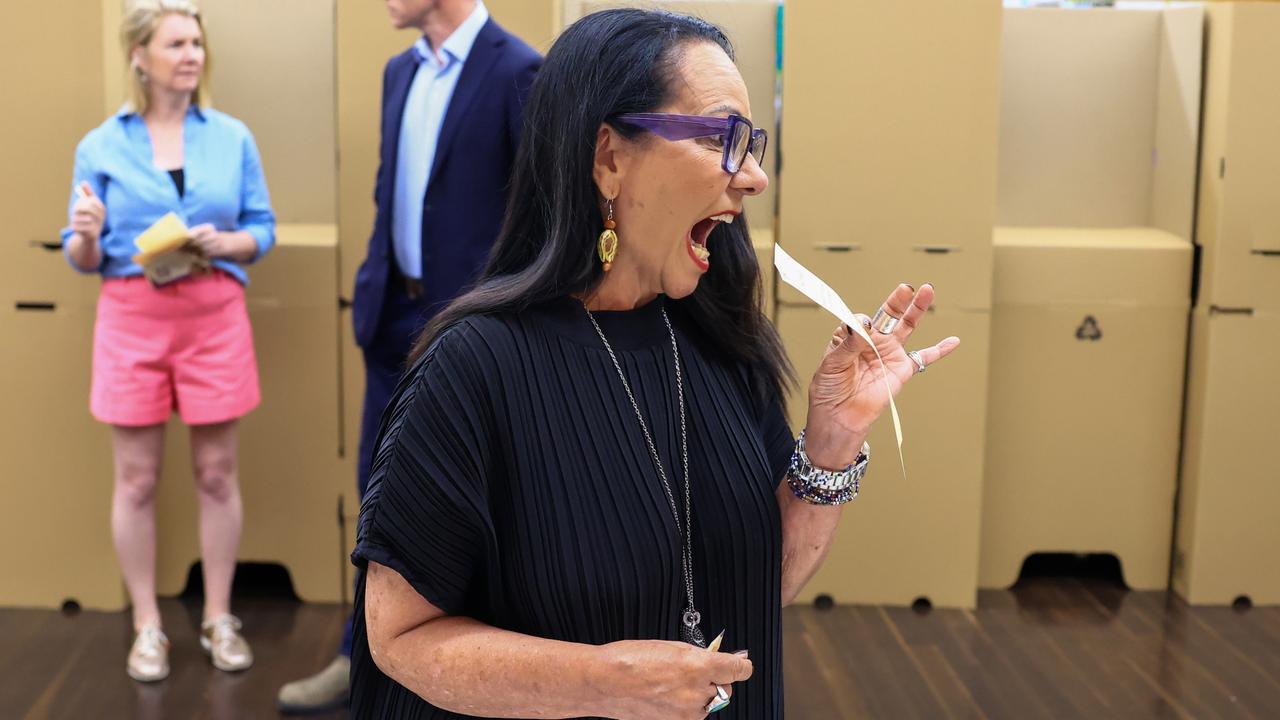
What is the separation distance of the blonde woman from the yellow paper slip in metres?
0.10

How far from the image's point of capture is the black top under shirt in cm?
361

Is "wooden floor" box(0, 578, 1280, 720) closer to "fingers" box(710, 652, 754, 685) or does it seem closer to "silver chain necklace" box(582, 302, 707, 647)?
"silver chain necklace" box(582, 302, 707, 647)

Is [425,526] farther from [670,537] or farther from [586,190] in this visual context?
[586,190]

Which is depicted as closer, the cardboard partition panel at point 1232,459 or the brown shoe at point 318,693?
the brown shoe at point 318,693

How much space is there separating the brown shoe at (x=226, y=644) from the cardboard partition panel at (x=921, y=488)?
163cm

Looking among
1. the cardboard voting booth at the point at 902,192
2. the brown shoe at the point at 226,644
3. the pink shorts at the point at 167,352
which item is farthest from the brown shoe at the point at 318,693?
the cardboard voting booth at the point at 902,192

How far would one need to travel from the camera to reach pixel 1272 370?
13.8 ft

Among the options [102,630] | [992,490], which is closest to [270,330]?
[102,630]

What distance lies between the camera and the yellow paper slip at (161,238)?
338 cm

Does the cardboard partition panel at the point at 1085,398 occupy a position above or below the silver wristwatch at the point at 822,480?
below

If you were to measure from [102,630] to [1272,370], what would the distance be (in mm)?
3502

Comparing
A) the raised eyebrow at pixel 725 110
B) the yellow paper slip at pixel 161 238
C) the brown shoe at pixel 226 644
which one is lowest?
the brown shoe at pixel 226 644

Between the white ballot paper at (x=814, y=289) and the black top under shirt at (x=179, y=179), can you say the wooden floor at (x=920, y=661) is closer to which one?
the black top under shirt at (x=179, y=179)

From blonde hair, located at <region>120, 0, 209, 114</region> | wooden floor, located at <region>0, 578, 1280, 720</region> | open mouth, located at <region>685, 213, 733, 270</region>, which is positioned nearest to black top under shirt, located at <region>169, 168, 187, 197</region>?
blonde hair, located at <region>120, 0, 209, 114</region>
